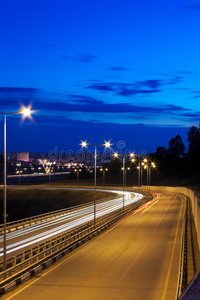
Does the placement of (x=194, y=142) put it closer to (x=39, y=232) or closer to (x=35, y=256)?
(x=39, y=232)

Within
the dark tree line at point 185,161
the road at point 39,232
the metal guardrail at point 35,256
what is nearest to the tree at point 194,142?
the dark tree line at point 185,161

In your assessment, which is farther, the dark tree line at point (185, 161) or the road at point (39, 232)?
the dark tree line at point (185, 161)

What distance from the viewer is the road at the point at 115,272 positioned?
1909cm

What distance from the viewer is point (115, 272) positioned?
23.6m

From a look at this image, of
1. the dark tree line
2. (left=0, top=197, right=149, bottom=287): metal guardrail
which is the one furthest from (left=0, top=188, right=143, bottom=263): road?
the dark tree line

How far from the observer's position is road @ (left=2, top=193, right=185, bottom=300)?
19.1 metres

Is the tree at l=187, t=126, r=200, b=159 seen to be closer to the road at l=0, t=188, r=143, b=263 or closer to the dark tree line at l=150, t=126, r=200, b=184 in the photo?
the dark tree line at l=150, t=126, r=200, b=184

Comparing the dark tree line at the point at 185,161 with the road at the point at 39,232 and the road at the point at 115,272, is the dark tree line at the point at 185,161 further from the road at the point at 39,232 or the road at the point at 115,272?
the road at the point at 115,272

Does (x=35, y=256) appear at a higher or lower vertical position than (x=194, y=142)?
lower

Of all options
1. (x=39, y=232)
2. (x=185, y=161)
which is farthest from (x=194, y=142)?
(x=39, y=232)

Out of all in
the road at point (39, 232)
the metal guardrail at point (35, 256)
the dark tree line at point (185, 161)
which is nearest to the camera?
the metal guardrail at point (35, 256)

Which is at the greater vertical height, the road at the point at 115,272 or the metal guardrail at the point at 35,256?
the metal guardrail at the point at 35,256

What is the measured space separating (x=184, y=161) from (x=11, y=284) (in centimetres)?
16945

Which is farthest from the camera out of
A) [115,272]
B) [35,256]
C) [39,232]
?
[39,232]
